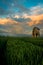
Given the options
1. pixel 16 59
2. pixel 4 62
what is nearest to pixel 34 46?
pixel 16 59

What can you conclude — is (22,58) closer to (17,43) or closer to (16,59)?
(16,59)

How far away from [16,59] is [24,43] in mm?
1059

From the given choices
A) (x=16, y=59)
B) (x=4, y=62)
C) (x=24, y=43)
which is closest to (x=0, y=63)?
(x=4, y=62)

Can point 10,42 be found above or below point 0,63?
above

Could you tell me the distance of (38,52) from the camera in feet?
33.2

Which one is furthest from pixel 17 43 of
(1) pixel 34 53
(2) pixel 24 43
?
(1) pixel 34 53

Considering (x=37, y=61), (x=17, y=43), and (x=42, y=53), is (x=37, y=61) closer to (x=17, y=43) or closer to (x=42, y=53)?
(x=42, y=53)

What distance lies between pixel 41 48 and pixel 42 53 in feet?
0.97

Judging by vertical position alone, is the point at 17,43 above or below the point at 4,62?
above

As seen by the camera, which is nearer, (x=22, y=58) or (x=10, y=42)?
(x=22, y=58)

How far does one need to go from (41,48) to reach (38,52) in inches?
11.9

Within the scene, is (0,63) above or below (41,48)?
below

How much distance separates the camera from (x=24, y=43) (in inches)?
412

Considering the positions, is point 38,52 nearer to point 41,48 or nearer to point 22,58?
point 41,48
